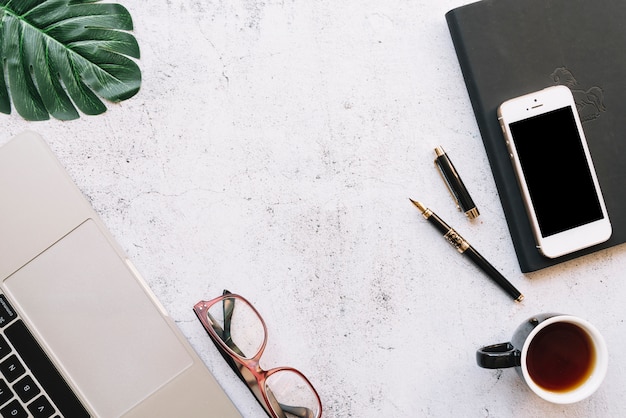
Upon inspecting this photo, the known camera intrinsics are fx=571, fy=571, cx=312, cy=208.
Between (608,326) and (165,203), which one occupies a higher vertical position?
(165,203)

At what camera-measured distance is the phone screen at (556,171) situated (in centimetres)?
72

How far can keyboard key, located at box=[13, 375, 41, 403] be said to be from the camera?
0.65m

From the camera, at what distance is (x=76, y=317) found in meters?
0.68

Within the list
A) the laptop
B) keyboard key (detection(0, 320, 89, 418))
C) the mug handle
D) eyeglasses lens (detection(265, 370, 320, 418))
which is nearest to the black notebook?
the mug handle

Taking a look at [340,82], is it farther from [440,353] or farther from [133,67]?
[440,353]

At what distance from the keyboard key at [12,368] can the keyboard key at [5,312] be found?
0.13 ft

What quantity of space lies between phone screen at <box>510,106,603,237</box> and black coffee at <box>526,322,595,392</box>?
4.9 inches

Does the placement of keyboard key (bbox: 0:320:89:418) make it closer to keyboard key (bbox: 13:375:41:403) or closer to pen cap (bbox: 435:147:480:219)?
keyboard key (bbox: 13:375:41:403)

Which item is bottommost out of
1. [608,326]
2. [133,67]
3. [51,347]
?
[608,326]

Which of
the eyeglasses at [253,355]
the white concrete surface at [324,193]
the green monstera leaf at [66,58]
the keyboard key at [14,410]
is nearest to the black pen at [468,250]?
the white concrete surface at [324,193]

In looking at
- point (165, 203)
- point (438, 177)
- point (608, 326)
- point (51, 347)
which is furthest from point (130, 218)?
point (608, 326)

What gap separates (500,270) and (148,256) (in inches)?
18.2

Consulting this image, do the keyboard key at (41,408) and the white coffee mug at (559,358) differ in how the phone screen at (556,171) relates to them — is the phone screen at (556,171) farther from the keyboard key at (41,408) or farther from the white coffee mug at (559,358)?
the keyboard key at (41,408)

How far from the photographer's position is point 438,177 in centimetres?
76
